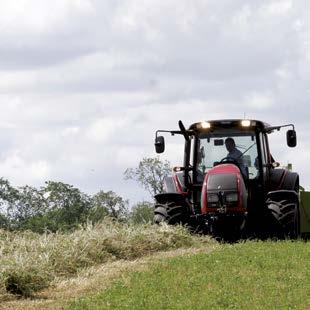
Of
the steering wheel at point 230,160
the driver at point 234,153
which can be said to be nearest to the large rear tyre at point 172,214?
the steering wheel at point 230,160

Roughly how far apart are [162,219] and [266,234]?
2426 millimetres

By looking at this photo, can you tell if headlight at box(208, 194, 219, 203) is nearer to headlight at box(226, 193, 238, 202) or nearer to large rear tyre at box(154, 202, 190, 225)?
headlight at box(226, 193, 238, 202)

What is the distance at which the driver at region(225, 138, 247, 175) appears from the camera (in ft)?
62.8

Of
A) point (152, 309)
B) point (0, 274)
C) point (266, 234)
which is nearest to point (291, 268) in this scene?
point (152, 309)

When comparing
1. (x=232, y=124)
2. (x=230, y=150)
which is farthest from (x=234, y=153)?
(x=232, y=124)

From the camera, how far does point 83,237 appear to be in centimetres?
1577

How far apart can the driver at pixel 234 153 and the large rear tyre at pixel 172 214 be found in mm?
1606

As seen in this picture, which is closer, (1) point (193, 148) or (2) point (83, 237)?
(2) point (83, 237)

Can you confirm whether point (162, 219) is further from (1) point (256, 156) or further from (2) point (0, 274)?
(2) point (0, 274)

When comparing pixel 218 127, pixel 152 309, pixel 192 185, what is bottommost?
pixel 152 309

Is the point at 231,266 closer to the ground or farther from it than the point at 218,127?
closer to the ground

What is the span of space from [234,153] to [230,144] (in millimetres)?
249

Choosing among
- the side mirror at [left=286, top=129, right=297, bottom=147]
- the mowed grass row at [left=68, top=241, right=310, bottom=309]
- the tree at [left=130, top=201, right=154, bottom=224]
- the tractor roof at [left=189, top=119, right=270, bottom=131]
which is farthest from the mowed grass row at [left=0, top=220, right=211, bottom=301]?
the tree at [left=130, top=201, right=154, bottom=224]

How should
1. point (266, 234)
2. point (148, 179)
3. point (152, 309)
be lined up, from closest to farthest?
point (152, 309) → point (266, 234) → point (148, 179)
